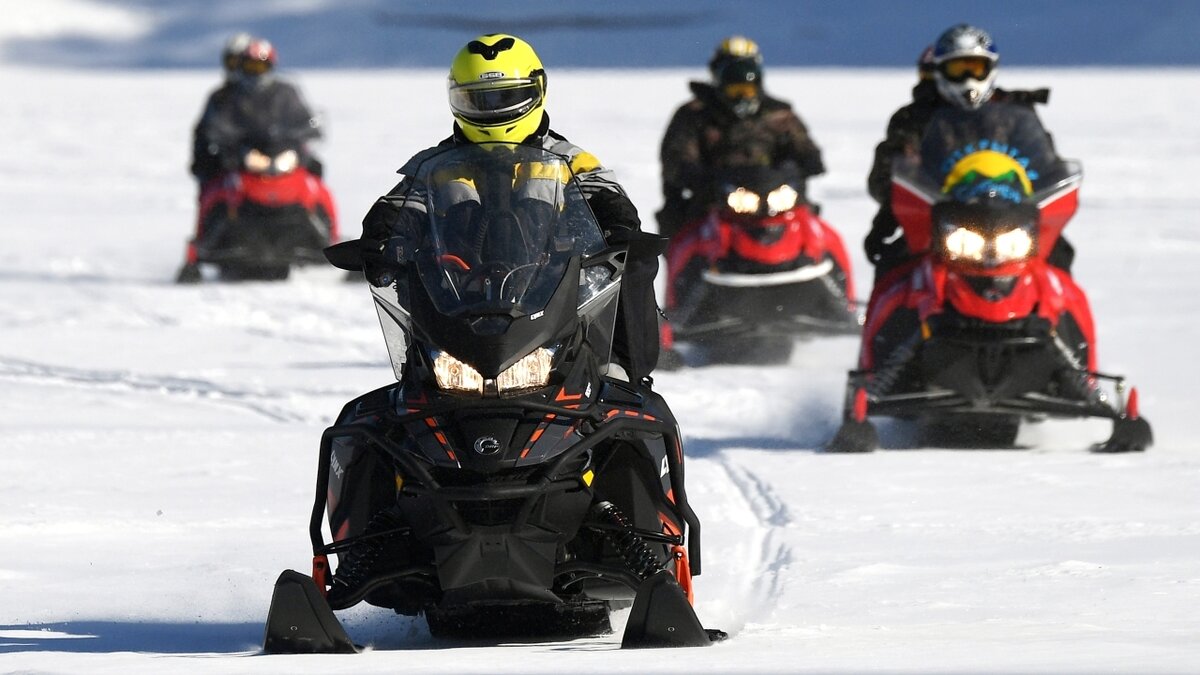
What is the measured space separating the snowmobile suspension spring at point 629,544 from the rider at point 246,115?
11688 mm

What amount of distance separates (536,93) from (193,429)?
4.56 m

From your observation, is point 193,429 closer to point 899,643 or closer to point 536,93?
point 536,93

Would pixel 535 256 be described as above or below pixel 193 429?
above

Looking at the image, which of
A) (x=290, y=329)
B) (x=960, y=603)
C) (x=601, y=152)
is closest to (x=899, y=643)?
(x=960, y=603)

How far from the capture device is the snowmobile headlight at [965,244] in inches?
359

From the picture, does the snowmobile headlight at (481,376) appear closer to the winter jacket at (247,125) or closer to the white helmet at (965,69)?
the white helmet at (965,69)

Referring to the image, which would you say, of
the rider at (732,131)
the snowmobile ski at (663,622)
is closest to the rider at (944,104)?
the rider at (732,131)

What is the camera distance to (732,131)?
540 inches

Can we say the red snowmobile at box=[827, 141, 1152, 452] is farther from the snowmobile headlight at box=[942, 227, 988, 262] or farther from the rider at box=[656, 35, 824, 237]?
the rider at box=[656, 35, 824, 237]

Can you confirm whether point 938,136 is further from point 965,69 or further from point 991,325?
point 991,325

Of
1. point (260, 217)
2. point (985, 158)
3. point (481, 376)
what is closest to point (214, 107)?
point (260, 217)

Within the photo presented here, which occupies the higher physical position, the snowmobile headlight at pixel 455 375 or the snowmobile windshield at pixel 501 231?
the snowmobile windshield at pixel 501 231

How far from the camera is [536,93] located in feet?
19.9

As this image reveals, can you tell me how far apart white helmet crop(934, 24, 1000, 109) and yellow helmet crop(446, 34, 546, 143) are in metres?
4.39
